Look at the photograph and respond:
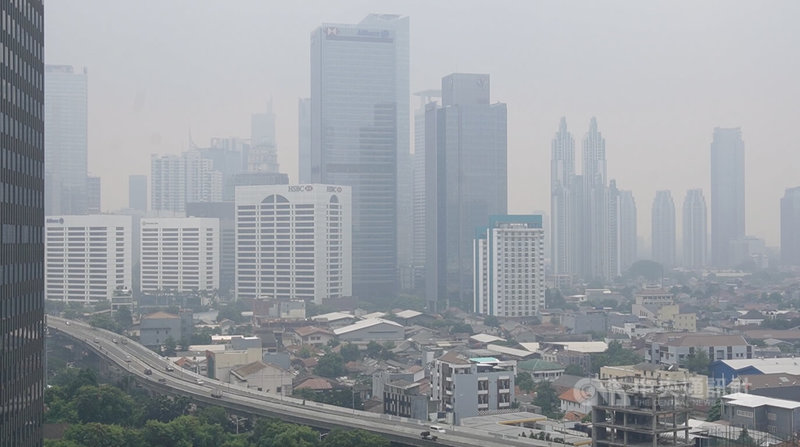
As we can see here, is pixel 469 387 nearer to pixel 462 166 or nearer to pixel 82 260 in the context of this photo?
pixel 82 260

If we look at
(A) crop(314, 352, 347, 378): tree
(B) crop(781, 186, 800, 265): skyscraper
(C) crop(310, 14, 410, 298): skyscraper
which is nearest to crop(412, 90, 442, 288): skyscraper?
(C) crop(310, 14, 410, 298): skyscraper

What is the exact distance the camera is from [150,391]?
14266mm

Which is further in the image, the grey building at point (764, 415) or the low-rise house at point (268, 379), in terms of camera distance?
the low-rise house at point (268, 379)

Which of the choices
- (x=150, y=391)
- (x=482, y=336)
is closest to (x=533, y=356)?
(x=482, y=336)

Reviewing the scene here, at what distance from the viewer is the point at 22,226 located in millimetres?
6422

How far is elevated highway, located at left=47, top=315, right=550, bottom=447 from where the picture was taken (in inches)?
390

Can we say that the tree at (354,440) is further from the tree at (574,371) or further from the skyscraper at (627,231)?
the skyscraper at (627,231)

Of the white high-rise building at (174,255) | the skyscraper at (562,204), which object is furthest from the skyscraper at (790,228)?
the white high-rise building at (174,255)

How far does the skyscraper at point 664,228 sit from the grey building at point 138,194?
81.4 ft

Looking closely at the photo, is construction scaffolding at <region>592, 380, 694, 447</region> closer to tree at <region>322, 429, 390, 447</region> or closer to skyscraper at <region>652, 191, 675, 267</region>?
tree at <region>322, 429, 390, 447</region>

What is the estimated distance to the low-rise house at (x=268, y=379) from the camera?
14523 mm

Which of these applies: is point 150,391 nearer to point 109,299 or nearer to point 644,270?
point 109,299

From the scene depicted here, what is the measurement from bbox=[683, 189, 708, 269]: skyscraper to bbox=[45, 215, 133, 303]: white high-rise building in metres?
28.6

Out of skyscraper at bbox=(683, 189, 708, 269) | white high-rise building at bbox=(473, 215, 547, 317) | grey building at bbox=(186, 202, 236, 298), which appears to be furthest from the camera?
skyscraper at bbox=(683, 189, 708, 269)
